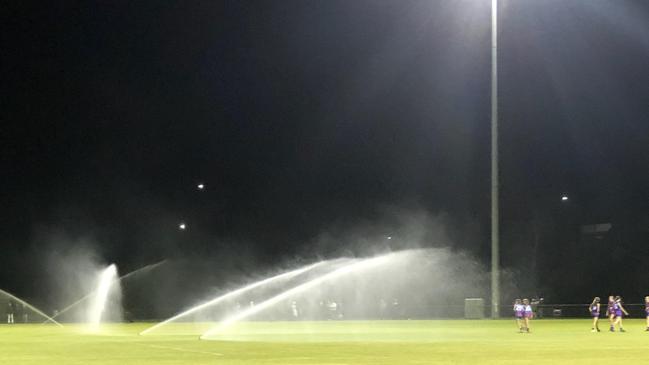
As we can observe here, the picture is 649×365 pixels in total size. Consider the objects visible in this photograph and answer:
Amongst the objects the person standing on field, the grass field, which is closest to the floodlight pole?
the grass field

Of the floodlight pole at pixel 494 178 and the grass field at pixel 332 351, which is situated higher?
the floodlight pole at pixel 494 178

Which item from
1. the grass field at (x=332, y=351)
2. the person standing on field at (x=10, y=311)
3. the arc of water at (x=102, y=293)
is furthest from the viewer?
the arc of water at (x=102, y=293)

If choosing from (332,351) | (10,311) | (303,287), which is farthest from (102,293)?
(332,351)

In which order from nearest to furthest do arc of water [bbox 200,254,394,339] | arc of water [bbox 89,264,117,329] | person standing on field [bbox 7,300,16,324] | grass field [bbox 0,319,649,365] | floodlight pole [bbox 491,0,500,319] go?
1. grass field [bbox 0,319,649,365]
2. arc of water [bbox 200,254,394,339]
3. floodlight pole [bbox 491,0,500,319]
4. person standing on field [bbox 7,300,16,324]
5. arc of water [bbox 89,264,117,329]

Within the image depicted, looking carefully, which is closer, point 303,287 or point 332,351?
point 332,351

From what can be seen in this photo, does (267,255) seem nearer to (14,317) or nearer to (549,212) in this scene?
(549,212)

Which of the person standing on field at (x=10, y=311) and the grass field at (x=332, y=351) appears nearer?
the grass field at (x=332, y=351)

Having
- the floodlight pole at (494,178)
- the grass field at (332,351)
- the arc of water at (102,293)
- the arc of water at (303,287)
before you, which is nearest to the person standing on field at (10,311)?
the arc of water at (102,293)

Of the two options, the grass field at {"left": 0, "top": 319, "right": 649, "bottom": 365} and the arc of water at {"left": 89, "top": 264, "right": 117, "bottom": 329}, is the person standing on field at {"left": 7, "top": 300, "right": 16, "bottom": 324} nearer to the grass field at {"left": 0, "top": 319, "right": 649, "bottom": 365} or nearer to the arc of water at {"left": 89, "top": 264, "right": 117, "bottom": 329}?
the arc of water at {"left": 89, "top": 264, "right": 117, "bottom": 329}

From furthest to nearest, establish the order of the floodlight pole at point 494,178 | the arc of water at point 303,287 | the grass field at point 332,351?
1. the floodlight pole at point 494,178
2. the arc of water at point 303,287
3. the grass field at point 332,351

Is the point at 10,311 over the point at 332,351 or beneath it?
over

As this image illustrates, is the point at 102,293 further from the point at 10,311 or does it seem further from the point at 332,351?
the point at 332,351

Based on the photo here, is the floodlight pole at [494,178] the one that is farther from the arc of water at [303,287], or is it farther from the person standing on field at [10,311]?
the person standing on field at [10,311]

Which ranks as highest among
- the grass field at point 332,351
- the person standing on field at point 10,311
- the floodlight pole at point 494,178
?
the floodlight pole at point 494,178
